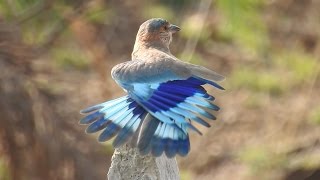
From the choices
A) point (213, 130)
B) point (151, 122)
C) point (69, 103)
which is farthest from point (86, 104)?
point (151, 122)

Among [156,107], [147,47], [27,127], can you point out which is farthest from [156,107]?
[27,127]

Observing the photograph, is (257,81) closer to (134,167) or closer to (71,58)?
(71,58)

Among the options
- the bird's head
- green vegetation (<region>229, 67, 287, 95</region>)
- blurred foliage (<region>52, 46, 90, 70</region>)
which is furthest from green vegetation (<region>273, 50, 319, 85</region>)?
the bird's head

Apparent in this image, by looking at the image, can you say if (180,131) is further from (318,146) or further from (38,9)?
(318,146)

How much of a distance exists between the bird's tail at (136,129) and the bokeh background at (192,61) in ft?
7.33

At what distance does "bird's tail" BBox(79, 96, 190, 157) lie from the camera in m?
3.15

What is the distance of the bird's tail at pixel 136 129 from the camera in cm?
315

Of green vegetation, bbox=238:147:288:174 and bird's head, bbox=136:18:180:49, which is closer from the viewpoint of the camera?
bird's head, bbox=136:18:180:49

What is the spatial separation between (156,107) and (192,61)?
4.50 meters

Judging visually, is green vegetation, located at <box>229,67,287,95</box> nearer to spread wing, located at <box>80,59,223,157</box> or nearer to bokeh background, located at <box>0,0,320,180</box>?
bokeh background, located at <box>0,0,320,180</box>

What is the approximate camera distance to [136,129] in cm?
324

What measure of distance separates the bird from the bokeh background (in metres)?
2.16

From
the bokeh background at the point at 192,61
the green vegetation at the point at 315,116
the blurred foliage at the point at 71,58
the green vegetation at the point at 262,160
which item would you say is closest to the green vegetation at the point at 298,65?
the bokeh background at the point at 192,61

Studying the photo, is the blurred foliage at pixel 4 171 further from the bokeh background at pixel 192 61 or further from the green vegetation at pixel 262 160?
the green vegetation at pixel 262 160
